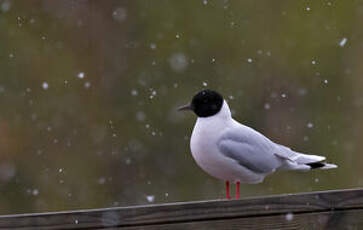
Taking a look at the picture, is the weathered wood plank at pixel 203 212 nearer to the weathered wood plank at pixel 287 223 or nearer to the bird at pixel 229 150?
the weathered wood plank at pixel 287 223

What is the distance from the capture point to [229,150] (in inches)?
116

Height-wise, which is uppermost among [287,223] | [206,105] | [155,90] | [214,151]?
[155,90]

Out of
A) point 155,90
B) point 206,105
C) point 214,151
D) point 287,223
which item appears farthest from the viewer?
point 155,90

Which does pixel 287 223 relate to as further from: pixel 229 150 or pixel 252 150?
pixel 252 150

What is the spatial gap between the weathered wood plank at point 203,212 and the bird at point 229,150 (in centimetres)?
89

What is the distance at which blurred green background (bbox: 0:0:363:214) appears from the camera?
7246mm

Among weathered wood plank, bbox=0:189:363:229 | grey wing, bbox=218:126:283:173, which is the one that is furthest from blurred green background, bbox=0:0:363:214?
weathered wood plank, bbox=0:189:363:229

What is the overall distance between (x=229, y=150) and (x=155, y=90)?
465 cm

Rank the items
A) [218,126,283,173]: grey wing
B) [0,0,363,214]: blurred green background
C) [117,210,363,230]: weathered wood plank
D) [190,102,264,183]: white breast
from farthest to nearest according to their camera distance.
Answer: [0,0,363,214]: blurred green background, [218,126,283,173]: grey wing, [190,102,264,183]: white breast, [117,210,363,230]: weathered wood plank

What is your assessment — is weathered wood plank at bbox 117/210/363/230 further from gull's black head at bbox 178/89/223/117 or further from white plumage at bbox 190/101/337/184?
gull's black head at bbox 178/89/223/117

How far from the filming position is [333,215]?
1.98 m

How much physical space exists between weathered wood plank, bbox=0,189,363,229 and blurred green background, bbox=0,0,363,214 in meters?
4.85

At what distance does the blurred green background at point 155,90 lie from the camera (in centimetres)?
725

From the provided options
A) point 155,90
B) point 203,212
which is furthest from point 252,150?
point 155,90
